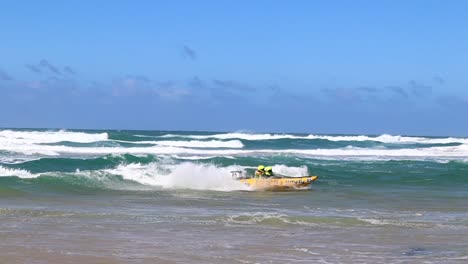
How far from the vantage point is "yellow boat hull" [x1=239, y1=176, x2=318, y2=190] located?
2309 cm

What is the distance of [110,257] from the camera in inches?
402

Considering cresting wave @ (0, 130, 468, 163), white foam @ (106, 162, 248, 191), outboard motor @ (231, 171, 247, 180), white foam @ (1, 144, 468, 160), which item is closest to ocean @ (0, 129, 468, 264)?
white foam @ (106, 162, 248, 191)

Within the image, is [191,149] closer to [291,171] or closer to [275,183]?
[291,171]

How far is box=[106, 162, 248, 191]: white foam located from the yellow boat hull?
0.88 ft

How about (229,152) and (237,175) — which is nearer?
(237,175)

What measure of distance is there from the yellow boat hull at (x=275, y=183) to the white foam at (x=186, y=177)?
269 mm

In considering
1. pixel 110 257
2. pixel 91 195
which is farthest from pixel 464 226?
pixel 91 195

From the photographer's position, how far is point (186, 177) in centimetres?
2459

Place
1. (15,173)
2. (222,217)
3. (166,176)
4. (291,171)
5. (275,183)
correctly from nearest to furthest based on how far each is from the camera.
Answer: (222,217)
(275,183)
(15,173)
(166,176)
(291,171)

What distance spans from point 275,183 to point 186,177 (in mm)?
3210

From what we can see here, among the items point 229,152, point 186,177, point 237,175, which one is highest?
point 229,152

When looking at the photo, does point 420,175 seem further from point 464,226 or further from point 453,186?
point 464,226

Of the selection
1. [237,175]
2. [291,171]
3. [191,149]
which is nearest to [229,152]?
[191,149]

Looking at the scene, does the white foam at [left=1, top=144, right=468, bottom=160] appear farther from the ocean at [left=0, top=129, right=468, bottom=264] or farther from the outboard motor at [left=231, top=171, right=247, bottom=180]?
the outboard motor at [left=231, top=171, right=247, bottom=180]
